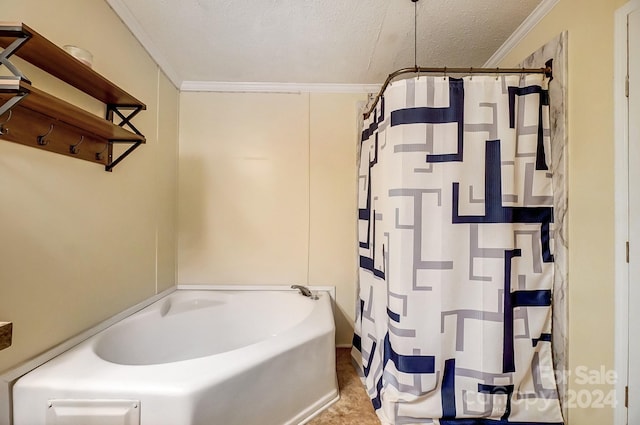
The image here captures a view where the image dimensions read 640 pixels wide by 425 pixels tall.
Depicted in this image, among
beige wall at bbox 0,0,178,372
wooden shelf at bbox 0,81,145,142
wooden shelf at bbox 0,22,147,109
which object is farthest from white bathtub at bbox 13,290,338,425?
Answer: wooden shelf at bbox 0,22,147,109

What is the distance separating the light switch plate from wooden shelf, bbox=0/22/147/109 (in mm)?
833

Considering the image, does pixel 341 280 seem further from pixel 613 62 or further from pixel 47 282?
pixel 613 62

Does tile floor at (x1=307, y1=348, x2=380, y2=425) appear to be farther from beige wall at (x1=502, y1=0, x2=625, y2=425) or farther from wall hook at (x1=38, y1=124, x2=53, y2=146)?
wall hook at (x1=38, y1=124, x2=53, y2=146)

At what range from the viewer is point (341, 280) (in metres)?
2.19

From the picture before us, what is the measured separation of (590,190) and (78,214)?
2.27m

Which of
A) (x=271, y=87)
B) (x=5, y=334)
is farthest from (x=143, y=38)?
(x=5, y=334)

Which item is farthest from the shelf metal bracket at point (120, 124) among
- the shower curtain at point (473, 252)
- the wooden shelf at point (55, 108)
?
the shower curtain at point (473, 252)

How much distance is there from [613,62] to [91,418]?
7.85 feet

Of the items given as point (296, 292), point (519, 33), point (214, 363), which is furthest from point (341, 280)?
point (519, 33)

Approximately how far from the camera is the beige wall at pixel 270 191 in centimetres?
216

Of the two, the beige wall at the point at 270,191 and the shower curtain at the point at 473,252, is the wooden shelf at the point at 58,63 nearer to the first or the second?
the beige wall at the point at 270,191

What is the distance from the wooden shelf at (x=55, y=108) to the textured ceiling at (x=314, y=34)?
0.54m

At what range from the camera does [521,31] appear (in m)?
1.51

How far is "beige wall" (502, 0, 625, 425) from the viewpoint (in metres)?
1.07
